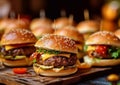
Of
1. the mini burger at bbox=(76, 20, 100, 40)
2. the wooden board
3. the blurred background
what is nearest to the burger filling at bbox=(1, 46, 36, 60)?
the wooden board

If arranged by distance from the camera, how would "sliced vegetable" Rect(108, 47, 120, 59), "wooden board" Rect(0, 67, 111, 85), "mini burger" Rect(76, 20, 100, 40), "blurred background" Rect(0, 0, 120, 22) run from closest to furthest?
"wooden board" Rect(0, 67, 111, 85)
"sliced vegetable" Rect(108, 47, 120, 59)
"mini burger" Rect(76, 20, 100, 40)
"blurred background" Rect(0, 0, 120, 22)

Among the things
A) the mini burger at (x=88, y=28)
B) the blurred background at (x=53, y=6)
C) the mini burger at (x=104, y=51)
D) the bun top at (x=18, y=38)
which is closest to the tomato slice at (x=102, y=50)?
the mini burger at (x=104, y=51)

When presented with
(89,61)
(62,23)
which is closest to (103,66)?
(89,61)

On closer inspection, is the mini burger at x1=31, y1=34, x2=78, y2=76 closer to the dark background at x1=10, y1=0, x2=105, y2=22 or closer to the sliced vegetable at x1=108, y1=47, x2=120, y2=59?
the sliced vegetable at x1=108, y1=47, x2=120, y2=59

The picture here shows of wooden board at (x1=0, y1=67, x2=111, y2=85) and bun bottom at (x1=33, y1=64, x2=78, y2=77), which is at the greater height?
bun bottom at (x1=33, y1=64, x2=78, y2=77)

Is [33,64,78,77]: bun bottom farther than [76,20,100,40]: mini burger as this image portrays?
No

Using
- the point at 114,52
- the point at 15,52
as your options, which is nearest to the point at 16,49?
the point at 15,52

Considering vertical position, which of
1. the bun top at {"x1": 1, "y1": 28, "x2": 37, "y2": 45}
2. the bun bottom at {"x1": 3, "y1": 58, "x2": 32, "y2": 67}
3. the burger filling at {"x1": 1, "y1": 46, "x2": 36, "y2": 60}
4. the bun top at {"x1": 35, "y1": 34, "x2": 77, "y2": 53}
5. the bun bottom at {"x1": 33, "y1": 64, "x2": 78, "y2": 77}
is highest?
the bun top at {"x1": 1, "y1": 28, "x2": 37, "y2": 45}

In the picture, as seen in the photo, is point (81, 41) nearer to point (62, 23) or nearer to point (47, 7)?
point (62, 23)
